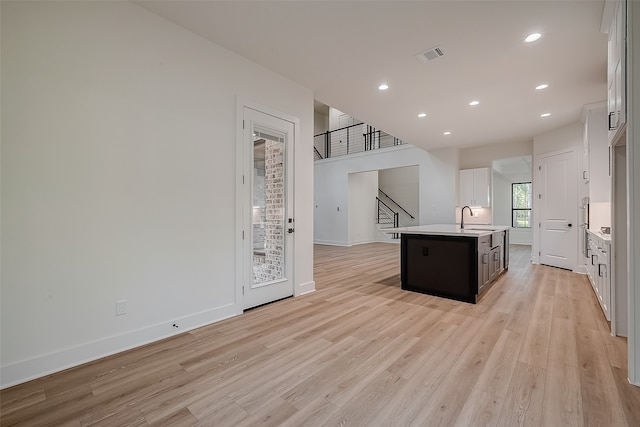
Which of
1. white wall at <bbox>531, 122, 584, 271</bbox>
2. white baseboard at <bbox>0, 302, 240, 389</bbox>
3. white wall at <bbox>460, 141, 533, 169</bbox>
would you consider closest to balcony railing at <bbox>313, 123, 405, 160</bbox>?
white wall at <bbox>460, 141, 533, 169</bbox>

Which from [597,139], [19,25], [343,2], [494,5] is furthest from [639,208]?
[19,25]

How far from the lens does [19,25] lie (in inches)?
76.6

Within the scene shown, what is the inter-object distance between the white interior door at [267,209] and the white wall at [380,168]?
573 cm

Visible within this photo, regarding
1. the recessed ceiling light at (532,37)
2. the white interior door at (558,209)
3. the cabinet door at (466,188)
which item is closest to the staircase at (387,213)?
the cabinet door at (466,188)

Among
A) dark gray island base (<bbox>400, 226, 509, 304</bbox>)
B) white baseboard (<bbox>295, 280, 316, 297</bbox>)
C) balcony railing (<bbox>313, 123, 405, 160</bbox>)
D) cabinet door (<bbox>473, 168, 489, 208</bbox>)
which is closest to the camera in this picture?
dark gray island base (<bbox>400, 226, 509, 304</bbox>)

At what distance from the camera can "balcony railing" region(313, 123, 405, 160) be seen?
10.2m

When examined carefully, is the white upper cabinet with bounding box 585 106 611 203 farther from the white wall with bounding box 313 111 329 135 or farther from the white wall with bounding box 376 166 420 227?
the white wall with bounding box 313 111 329 135

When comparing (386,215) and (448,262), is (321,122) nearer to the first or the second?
(386,215)

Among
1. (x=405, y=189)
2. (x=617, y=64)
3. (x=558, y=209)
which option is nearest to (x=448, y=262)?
(x=617, y=64)

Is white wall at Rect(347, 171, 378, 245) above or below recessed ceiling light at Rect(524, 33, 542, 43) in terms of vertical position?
below

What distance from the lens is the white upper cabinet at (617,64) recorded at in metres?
1.99

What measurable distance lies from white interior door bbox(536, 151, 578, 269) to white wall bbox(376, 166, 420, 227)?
5439 mm

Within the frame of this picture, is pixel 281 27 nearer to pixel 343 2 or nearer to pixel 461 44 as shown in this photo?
pixel 343 2

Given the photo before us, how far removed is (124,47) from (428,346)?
3.64 meters
